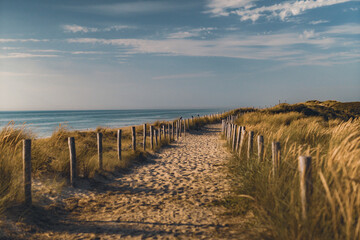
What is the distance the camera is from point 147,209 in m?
5.20

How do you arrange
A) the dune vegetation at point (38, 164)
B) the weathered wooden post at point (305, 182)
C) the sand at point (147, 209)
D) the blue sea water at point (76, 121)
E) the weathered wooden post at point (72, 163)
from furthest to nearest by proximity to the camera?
the blue sea water at point (76, 121) → the weathered wooden post at point (72, 163) → the dune vegetation at point (38, 164) → the sand at point (147, 209) → the weathered wooden post at point (305, 182)

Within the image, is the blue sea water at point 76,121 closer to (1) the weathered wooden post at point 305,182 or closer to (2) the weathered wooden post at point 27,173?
(2) the weathered wooden post at point 27,173

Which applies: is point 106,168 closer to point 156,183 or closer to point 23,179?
point 156,183

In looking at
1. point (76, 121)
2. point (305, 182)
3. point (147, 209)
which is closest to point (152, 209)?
point (147, 209)

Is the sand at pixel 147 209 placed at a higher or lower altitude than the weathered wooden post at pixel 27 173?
lower

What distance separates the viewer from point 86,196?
5.99 metres

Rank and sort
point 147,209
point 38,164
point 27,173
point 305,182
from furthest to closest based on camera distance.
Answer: point 38,164 < point 147,209 < point 27,173 < point 305,182

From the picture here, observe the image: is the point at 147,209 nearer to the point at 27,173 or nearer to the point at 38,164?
the point at 27,173

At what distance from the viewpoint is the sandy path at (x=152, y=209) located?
4129 mm

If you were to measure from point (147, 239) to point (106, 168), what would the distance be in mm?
4684

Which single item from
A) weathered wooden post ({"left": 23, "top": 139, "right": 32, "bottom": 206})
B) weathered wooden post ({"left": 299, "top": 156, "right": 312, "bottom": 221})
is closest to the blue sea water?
weathered wooden post ({"left": 23, "top": 139, "right": 32, "bottom": 206})

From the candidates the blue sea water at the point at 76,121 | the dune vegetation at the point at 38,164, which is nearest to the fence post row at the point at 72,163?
the dune vegetation at the point at 38,164

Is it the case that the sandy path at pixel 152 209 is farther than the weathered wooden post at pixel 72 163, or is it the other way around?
the weathered wooden post at pixel 72 163

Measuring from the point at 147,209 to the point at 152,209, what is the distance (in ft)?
0.35
